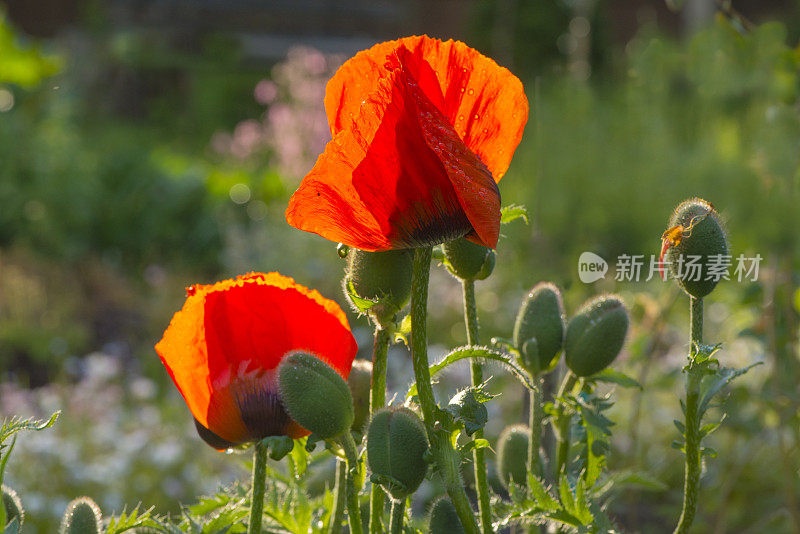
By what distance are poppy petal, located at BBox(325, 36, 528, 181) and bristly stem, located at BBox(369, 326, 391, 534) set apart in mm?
153

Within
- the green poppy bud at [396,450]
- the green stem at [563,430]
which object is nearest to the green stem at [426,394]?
A: the green poppy bud at [396,450]

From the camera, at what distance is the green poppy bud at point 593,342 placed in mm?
782

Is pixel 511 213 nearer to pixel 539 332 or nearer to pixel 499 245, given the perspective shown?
pixel 539 332

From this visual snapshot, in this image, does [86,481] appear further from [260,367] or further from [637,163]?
[637,163]

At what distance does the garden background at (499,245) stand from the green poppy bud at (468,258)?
282 mm

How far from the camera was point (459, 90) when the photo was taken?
24.0 inches

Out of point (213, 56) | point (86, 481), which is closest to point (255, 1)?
point (213, 56)

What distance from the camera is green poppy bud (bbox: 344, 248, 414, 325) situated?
651 millimetres

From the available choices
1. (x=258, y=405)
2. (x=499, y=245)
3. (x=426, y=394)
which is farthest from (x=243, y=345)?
(x=499, y=245)

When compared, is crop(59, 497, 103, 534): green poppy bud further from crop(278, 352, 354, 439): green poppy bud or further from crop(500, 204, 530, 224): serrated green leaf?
crop(500, 204, 530, 224): serrated green leaf

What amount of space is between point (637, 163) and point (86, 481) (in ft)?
15.1

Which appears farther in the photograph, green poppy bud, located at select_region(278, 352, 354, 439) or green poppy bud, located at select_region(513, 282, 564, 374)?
green poppy bud, located at select_region(513, 282, 564, 374)

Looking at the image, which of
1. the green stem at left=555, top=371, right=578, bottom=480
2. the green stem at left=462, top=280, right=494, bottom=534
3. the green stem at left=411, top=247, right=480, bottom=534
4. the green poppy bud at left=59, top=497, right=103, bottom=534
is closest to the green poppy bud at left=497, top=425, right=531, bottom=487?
the green stem at left=555, top=371, right=578, bottom=480

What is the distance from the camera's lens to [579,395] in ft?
2.61
